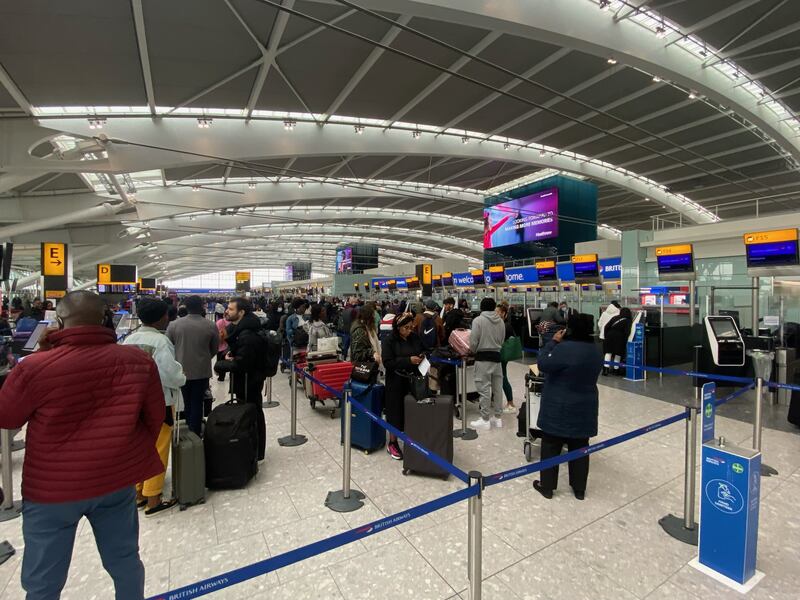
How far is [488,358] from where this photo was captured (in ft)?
16.5

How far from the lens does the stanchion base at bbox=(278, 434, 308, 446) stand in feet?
15.2

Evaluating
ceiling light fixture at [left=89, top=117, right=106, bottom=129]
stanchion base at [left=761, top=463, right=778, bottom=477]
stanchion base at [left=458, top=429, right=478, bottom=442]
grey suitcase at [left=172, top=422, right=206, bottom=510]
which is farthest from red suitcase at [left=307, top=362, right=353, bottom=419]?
ceiling light fixture at [left=89, top=117, right=106, bottom=129]

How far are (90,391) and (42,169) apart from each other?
12.4 meters

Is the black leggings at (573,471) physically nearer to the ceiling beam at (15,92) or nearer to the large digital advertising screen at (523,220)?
the ceiling beam at (15,92)

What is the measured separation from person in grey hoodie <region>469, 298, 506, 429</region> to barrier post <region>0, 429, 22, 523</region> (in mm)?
4566

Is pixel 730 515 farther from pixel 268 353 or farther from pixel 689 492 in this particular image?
pixel 268 353

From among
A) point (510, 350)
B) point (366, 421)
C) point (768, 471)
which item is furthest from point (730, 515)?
point (510, 350)

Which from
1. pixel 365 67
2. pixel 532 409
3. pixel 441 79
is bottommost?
pixel 532 409

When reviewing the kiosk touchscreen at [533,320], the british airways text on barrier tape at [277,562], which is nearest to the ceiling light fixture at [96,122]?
the british airways text on barrier tape at [277,562]

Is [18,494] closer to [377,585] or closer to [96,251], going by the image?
[377,585]

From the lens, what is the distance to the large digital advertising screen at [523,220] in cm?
2027

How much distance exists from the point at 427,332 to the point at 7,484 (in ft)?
13.2

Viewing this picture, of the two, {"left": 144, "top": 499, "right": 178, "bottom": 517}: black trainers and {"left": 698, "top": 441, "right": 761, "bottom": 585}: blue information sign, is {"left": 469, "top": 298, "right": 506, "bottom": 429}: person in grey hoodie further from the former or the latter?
{"left": 144, "top": 499, "right": 178, "bottom": 517}: black trainers

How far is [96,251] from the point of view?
2627 cm
